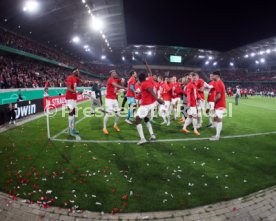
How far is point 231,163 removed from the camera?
6.40 m

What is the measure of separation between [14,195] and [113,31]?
142ft

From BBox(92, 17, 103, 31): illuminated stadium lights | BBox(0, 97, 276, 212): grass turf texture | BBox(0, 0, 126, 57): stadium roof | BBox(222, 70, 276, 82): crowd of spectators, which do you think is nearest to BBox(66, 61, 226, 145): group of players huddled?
BBox(0, 97, 276, 212): grass turf texture

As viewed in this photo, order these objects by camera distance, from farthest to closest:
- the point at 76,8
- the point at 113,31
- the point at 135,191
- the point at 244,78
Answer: the point at 244,78
the point at 113,31
the point at 76,8
the point at 135,191

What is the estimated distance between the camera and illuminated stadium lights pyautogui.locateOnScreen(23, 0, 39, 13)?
25.1m

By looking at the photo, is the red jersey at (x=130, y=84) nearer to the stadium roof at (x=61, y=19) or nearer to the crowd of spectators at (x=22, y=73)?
the crowd of spectators at (x=22, y=73)

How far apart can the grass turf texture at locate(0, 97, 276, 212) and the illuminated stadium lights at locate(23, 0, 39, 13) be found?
21.0 metres

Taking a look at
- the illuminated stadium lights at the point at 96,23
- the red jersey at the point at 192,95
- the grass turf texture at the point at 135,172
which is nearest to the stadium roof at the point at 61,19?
the illuminated stadium lights at the point at 96,23

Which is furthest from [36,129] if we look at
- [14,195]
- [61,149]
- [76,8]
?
[76,8]

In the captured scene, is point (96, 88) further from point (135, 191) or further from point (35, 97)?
point (135, 191)

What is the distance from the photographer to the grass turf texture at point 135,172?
4586mm

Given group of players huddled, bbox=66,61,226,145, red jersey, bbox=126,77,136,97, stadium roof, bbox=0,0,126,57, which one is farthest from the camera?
stadium roof, bbox=0,0,126,57

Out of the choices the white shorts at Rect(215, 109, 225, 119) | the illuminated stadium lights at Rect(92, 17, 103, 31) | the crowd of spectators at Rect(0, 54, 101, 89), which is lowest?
the white shorts at Rect(215, 109, 225, 119)

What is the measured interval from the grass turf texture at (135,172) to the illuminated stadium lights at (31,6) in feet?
69.1

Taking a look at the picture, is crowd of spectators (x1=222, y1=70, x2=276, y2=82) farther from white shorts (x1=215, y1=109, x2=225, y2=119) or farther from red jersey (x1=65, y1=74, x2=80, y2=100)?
red jersey (x1=65, y1=74, x2=80, y2=100)
